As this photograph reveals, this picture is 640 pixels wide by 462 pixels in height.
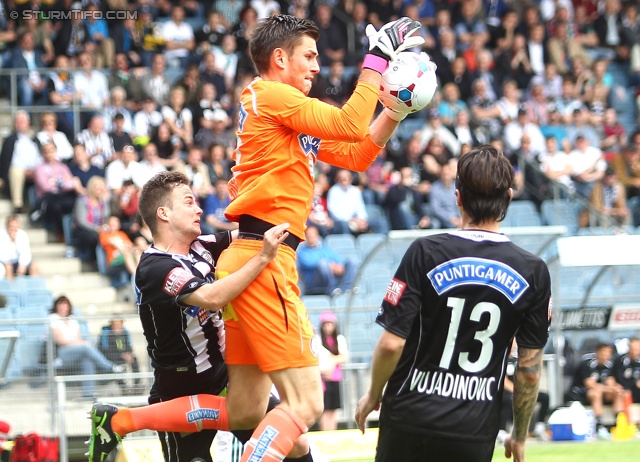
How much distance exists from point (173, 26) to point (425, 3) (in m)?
4.79

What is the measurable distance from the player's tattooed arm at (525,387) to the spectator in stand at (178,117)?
1074cm

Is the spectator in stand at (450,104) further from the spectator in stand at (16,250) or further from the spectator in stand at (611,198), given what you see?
the spectator in stand at (16,250)

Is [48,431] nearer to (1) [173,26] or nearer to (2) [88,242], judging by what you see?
(2) [88,242]

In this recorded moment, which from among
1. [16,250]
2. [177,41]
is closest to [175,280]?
[16,250]

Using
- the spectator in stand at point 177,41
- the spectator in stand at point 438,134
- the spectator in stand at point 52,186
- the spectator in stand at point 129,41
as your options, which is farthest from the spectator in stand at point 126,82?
the spectator in stand at point 438,134

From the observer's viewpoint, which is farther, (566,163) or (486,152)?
(566,163)

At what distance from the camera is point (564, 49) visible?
19.2 metres

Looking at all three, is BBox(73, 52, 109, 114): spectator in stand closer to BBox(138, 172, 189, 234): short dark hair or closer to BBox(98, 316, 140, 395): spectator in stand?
BBox(98, 316, 140, 395): spectator in stand

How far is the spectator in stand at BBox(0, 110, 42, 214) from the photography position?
13984mm

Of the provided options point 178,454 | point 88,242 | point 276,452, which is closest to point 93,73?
point 88,242

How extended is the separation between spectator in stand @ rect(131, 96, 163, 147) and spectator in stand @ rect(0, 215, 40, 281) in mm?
2320

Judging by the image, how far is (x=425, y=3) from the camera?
1903 cm

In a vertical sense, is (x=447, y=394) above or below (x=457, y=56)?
below

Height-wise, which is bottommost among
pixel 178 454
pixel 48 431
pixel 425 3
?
pixel 48 431
